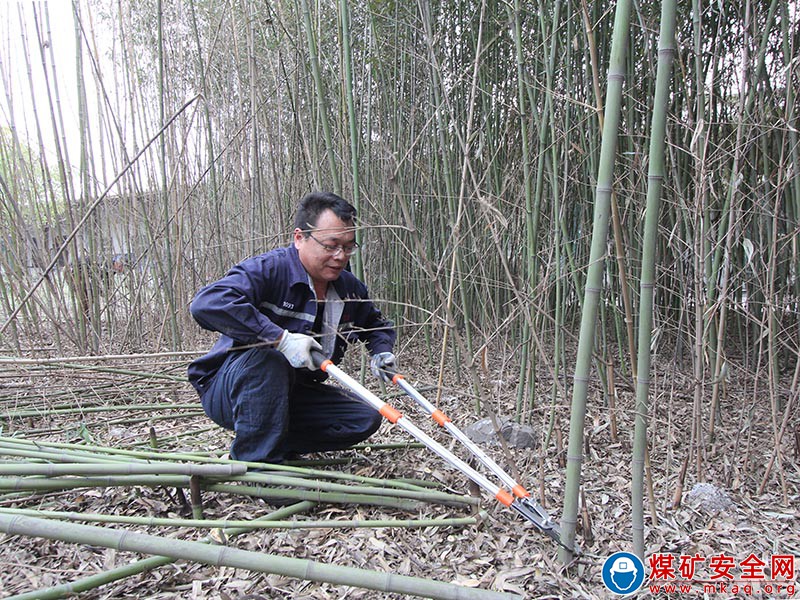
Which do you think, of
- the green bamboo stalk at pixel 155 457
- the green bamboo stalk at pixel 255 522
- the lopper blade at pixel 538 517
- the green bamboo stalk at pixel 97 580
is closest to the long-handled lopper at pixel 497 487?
the lopper blade at pixel 538 517

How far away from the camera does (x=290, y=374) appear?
1.89 metres

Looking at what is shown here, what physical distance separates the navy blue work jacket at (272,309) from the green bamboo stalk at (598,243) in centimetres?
63

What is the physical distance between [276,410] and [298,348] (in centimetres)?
27

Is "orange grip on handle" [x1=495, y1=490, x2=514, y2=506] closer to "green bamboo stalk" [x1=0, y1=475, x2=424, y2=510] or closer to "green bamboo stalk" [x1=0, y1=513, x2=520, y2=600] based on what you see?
"green bamboo stalk" [x1=0, y1=475, x2=424, y2=510]

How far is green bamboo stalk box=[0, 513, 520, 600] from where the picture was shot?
43.9 inches

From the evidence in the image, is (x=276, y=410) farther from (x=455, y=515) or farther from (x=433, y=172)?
(x=433, y=172)

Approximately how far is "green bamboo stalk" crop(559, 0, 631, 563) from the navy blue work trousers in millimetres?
819

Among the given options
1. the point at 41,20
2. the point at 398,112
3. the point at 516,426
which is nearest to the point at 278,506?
Result: the point at 516,426

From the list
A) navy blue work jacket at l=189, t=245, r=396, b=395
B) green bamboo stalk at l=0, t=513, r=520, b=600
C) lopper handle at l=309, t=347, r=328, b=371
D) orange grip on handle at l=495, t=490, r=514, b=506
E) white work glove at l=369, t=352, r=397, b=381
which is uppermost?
navy blue work jacket at l=189, t=245, r=396, b=395

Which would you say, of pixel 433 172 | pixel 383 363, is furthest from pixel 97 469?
pixel 433 172

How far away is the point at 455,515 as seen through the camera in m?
1.66

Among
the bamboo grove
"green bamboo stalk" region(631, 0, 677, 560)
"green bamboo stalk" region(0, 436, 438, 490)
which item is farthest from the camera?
the bamboo grove

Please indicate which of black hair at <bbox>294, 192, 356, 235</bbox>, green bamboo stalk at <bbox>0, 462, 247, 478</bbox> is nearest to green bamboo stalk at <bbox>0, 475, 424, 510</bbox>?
green bamboo stalk at <bbox>0, 462, 247, 478</bbox>

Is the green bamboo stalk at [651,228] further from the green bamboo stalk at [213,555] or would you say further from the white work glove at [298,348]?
the white work glove at [298,348]
